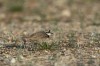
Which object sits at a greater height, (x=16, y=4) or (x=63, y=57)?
(x=16, y=4)

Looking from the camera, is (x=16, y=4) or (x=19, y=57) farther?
(x=16, y=4)

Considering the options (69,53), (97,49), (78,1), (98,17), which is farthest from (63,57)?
(78,1)

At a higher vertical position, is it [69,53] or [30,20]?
[30,20]

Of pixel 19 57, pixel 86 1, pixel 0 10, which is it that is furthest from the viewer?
pixel 86 1

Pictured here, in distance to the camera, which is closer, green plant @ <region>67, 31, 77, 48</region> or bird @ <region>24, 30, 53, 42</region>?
green plant @ <region>67, 31, 77, 48</region>

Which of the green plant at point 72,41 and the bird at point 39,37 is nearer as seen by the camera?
the green plant at point 72,41

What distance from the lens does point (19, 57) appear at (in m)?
6.67

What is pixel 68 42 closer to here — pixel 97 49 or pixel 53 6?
pixel 97 49

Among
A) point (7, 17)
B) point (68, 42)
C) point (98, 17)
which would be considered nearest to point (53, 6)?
point (7, 17)

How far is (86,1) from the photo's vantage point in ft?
52.1

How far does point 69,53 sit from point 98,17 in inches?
207

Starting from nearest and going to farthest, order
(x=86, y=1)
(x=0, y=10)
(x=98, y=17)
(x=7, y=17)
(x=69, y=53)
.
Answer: (x=69, y=53), (x=98, y=17), (x=7, y=17), (x=0, y=10), (x=86, y=1)

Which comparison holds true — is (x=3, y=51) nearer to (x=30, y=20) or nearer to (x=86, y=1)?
(x=30, y=20)

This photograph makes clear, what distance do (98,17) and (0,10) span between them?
381 centimetres
